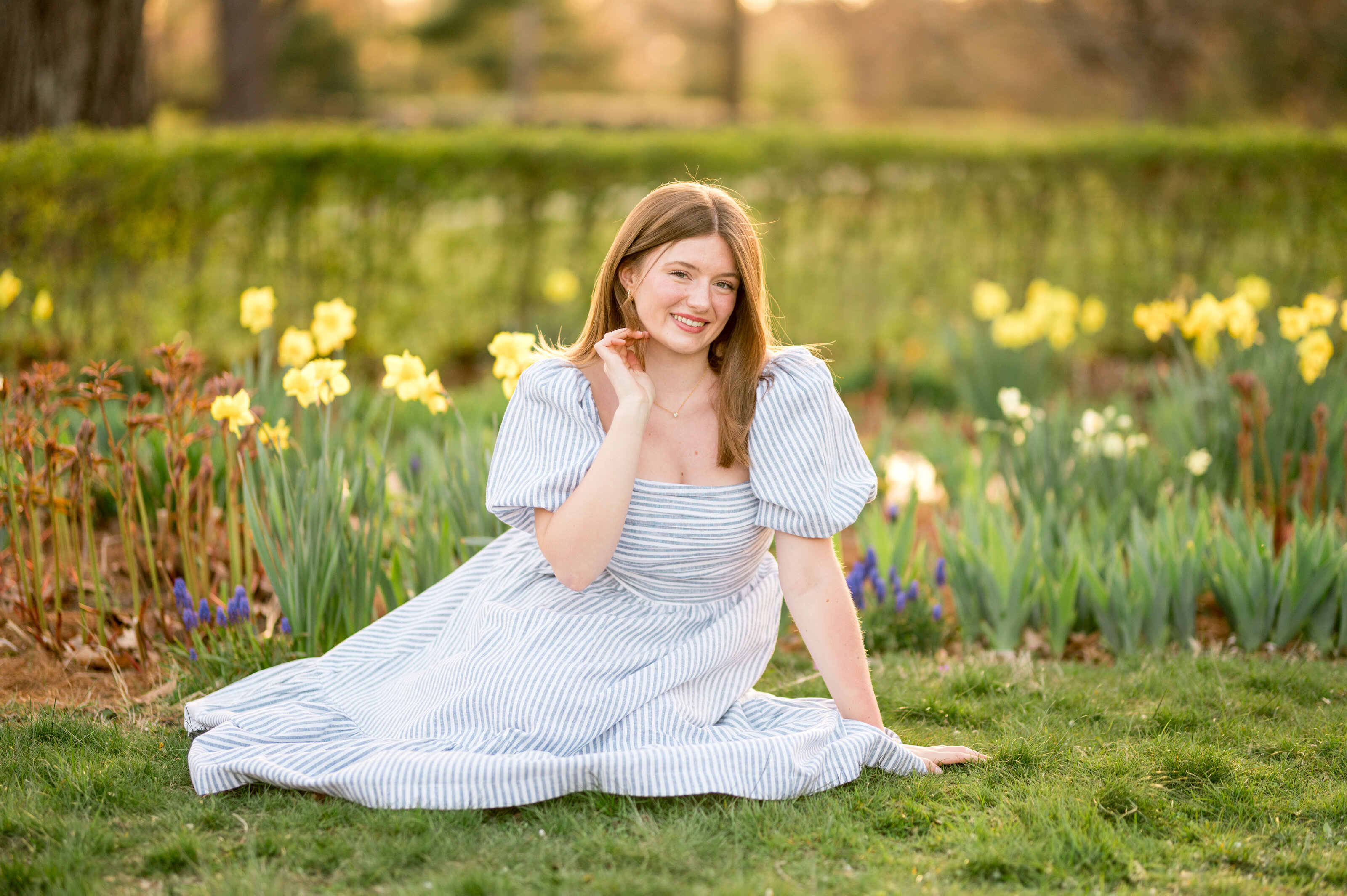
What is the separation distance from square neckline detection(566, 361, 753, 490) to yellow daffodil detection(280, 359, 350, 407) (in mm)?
711

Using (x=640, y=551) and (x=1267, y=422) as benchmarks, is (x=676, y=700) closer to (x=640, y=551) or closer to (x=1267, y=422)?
(x=640, y=551)

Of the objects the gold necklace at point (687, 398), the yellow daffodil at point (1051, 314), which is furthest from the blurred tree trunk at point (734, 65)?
the gold necklace at point (687, 398)

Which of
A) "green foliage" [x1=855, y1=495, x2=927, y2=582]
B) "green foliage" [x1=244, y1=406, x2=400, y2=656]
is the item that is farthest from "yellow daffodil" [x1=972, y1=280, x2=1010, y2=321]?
"green foliage" [x1=244, y1=406, x2=400, y2=656]

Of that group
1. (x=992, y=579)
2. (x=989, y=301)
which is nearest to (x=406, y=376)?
(x=992, y=579)

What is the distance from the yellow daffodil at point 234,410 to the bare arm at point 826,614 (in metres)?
1.28

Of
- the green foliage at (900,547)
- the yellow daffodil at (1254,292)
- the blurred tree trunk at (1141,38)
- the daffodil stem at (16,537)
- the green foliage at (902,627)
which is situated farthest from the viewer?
the blurred tree trunk at (1141,38)

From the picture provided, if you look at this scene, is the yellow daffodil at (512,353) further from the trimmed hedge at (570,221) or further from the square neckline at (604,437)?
the trimmed hedge at (570,221)

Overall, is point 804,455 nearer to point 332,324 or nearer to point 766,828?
point 766,828

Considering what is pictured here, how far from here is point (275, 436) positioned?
9.61 ft

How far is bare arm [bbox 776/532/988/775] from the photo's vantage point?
2344mm

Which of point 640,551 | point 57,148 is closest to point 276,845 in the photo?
point 640,551

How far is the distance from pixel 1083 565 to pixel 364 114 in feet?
86.8

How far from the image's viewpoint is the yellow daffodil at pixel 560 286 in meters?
5.43

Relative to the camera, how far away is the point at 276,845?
6.73ft
